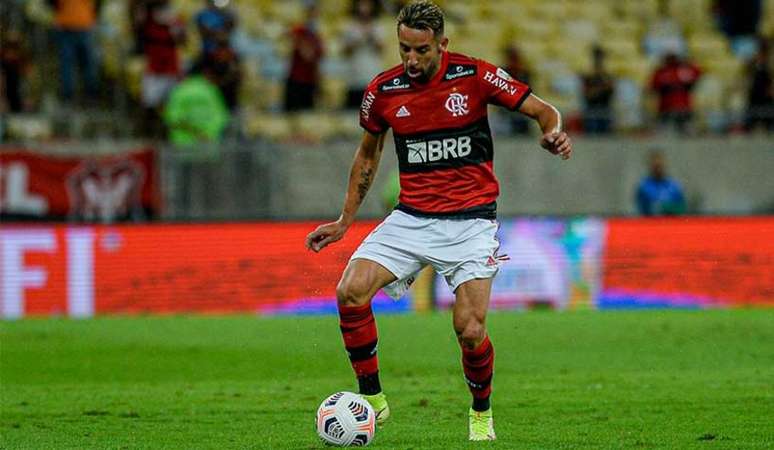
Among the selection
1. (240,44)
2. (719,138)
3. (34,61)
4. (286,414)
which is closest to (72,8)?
(34,61)

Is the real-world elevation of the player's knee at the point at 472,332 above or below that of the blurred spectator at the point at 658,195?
above

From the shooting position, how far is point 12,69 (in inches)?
754

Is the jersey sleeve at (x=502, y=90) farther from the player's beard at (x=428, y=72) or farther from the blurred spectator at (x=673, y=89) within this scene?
the blurred spectator at (x=673, y=89)

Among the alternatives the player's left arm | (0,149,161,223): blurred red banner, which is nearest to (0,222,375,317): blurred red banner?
(0,149,161,223): blurred red banner

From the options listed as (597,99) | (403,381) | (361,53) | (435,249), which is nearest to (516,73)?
(597,99)

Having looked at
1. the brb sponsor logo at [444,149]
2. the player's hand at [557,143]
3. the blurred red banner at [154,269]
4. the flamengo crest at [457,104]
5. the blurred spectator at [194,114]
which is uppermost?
the flamengo crest at [457,104]

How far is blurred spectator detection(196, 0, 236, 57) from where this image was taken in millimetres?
19781

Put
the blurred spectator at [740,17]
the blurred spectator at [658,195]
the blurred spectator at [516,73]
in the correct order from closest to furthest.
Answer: the blurred spectator at [658,195] → the blurred spectator at [516,73] → the blurred spectator at [740,17]

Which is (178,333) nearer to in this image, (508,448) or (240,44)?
(240,44)

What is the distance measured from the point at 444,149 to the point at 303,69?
12062mm

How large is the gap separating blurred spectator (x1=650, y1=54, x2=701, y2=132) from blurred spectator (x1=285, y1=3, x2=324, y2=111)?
189 inches

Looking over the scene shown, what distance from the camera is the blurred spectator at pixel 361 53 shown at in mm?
20688

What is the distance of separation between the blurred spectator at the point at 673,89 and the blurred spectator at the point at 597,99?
0.70 metres

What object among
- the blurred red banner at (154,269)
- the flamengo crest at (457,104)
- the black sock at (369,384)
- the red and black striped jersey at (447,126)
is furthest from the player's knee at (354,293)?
the blurred red banner at (154,269)
